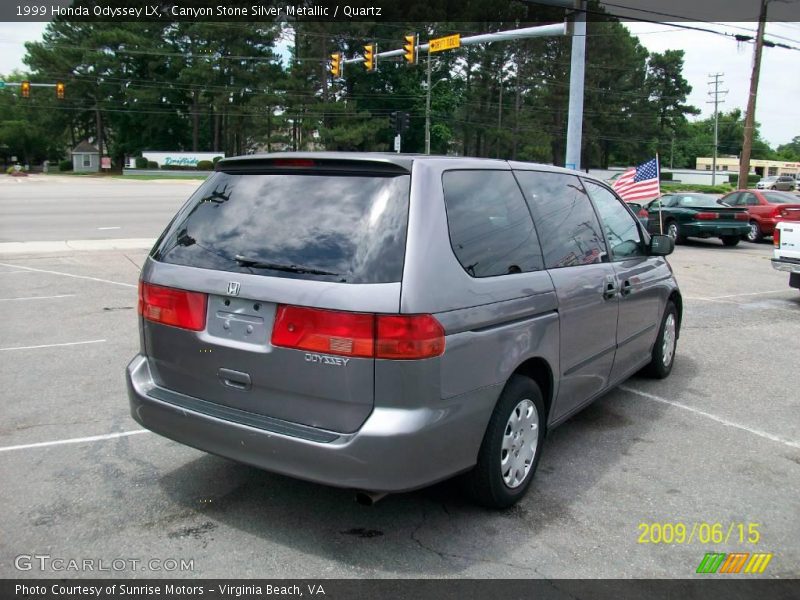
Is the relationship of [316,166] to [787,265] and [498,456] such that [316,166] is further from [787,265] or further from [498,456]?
[787,265]

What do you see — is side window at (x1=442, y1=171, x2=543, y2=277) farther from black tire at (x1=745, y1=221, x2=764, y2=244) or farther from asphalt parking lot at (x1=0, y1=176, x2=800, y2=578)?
black tire at (x1=745, y1=221, x2=764, y2=244)

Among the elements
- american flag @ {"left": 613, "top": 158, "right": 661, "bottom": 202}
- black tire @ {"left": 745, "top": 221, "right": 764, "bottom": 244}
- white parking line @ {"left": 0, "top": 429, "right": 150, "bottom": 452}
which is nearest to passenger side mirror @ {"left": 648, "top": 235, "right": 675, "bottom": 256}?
white parking line @ {"left": 0, "top": 429, "right": 150, "bottom": 452}

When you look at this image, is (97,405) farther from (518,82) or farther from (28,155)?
(28,155)

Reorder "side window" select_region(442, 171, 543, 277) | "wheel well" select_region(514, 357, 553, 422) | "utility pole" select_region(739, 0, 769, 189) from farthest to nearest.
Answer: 1. "utility pole" select_region(739, 0, 769, 189)
2. "wheel well" select_region(514, 357, 553, 422)
3. "side window" select_region(442, 171, 543, 277)

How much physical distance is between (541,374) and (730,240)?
17.9 m

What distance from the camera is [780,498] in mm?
3926

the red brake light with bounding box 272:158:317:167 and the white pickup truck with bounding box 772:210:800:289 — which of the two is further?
the white pickup truck with bounding box 772:210:800:289

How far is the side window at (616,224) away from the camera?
16.5 ft

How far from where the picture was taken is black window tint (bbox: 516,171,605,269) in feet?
13.5

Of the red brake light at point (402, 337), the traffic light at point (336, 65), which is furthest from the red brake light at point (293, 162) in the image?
the traffic light at point (336, 65)

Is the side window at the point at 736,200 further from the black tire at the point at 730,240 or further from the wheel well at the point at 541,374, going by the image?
the wheel well at the point at 541,374

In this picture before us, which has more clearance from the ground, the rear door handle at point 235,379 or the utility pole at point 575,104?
the utility pole at point 575,104

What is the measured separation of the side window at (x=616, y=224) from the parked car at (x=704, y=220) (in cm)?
1369
